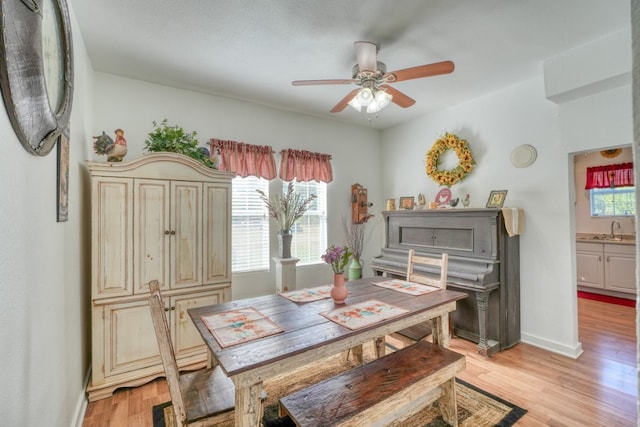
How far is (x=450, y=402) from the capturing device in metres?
1.92

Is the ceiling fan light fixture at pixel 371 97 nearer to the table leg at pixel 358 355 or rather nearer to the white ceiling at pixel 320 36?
the white ceiling at pixel 320 36

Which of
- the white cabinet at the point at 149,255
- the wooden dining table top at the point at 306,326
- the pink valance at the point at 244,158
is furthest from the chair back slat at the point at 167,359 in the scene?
the pink valance at the point at 244,158

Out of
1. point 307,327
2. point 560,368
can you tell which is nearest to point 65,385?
point 307,327

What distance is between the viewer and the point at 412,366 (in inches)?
71.8

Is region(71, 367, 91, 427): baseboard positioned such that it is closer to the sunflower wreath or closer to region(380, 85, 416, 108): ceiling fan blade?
region(380, 85, 416, 108): ceiling fan blade

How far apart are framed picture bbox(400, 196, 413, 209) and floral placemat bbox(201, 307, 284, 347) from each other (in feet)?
9.57

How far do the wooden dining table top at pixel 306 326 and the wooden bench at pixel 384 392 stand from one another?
25 cm

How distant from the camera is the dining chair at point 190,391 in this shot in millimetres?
1337

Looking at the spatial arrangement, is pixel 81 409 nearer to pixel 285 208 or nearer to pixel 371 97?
pixel 285 208

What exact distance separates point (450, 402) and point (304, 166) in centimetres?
306

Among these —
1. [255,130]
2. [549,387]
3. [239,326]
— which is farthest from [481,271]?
[255,130]

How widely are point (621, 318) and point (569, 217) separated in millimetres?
2055

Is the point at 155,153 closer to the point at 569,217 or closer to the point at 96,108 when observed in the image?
the point at 96,108

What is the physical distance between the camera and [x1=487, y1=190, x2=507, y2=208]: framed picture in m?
3.22
